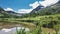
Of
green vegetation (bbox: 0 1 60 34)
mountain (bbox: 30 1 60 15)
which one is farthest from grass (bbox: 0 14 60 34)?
mountain (bbox: 30 1 60 15)

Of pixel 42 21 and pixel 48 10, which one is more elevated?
pixel 48 10

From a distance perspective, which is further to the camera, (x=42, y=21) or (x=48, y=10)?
(x=48, y=10)

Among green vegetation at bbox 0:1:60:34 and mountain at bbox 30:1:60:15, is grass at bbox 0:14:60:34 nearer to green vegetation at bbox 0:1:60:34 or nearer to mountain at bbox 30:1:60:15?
green vegetation at bbox 0:1:60:34

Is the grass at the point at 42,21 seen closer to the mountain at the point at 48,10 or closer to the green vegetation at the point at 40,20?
the green vegetation at the point at 40,20

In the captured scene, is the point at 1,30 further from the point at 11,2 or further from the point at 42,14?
the point at 42,14

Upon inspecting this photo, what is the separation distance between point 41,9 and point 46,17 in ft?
0.92

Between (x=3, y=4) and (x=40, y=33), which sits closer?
(x=40, y=33)

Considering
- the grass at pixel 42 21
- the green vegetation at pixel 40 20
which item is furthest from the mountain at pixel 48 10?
the grass at pixel 42 21

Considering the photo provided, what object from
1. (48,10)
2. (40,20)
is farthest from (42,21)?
(48,10)

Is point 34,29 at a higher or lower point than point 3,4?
lower

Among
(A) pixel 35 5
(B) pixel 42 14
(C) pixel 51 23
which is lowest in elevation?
(C) pixel 51 23

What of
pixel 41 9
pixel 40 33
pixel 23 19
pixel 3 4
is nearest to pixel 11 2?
pixel 3 4

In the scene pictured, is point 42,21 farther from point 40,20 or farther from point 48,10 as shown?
point 48,10

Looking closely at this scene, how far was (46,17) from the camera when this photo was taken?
3.86 meters
